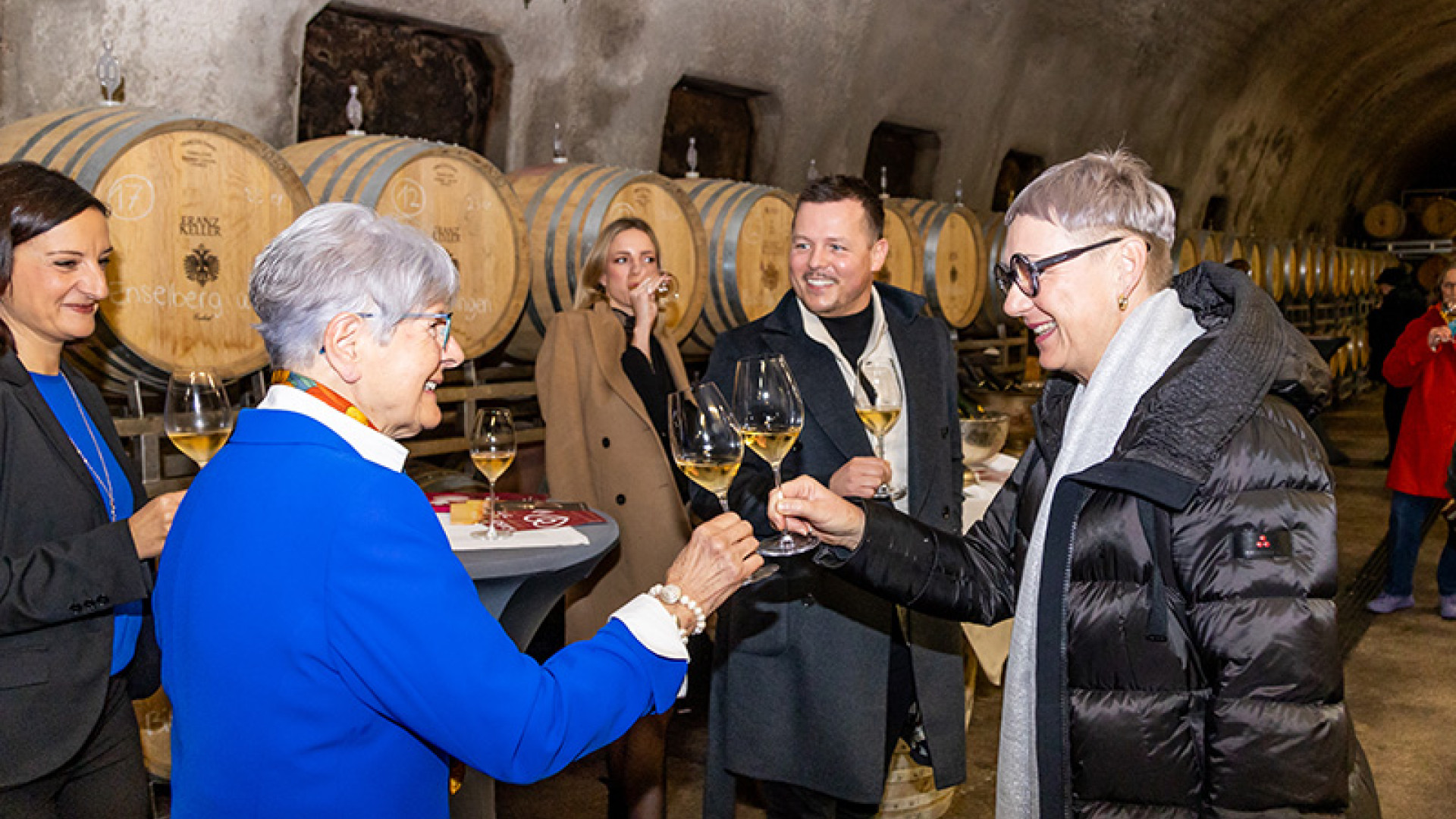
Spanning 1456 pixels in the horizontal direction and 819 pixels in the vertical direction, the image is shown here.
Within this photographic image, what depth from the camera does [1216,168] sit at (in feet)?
47.1

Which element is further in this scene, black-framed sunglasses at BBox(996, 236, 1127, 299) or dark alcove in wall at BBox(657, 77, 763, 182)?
dark alcove in wall at BBox(657, 77, 763, 182)

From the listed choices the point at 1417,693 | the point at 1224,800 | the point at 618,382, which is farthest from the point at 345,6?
the point at 1417,693

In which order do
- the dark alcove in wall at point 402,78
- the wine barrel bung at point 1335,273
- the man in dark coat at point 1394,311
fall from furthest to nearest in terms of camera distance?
the wine barrel bung at point 1335,273 < the man in dark coat at point 1394,311 < the dark alcove in wall at point 402,78

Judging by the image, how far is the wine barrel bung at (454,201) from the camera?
11.8 ft

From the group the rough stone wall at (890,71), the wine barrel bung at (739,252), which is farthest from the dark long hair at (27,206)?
the wine barrel bung at (739,252)

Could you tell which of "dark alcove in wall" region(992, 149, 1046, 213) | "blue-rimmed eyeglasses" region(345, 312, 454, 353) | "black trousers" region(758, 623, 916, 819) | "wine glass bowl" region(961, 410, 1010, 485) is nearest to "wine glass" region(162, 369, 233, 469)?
"blue-rimmed eyeglasses" region(345, 312, 454, 353)

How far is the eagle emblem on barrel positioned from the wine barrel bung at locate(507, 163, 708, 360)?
4.25ft

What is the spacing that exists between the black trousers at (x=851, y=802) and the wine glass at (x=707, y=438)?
976 mm

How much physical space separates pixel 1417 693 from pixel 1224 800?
3.87 m

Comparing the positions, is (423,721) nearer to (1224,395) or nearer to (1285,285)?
(1224,395)

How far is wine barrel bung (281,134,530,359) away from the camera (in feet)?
11.8

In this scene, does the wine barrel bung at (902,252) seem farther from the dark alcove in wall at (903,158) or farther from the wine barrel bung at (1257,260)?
the wine barrel bung at (1257,260)

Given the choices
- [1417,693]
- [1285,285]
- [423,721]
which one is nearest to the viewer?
[423,721]

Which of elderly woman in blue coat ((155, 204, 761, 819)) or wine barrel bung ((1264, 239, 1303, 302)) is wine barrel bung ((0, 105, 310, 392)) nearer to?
elderly woman in blue coat ((155, 204, 761, 819))
